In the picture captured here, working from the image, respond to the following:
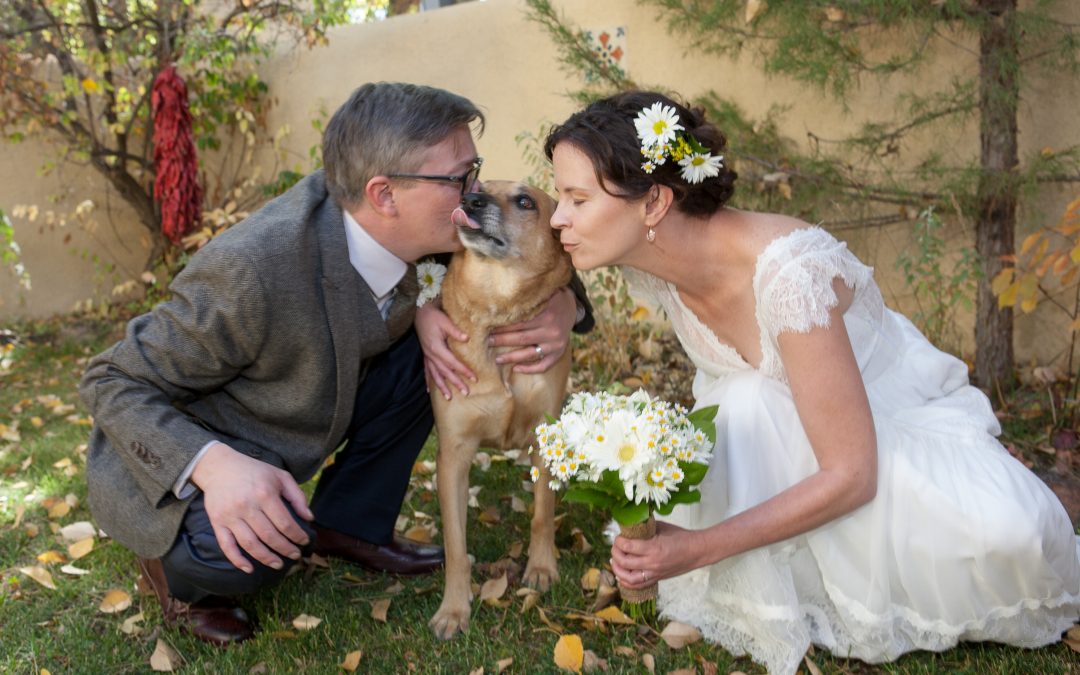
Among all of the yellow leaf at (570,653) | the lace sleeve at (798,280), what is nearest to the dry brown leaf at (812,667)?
the yellow leaf at (570,653)

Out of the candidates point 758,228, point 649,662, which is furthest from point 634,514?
point 758,228

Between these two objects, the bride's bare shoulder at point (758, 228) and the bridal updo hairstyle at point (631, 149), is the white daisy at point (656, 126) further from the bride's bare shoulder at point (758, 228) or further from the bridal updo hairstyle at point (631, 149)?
the bride's bare shoulder at point (758, 228)

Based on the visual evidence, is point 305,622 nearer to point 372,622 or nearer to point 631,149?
point 372,622

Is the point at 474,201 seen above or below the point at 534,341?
above

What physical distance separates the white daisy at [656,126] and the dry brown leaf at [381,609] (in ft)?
5.06

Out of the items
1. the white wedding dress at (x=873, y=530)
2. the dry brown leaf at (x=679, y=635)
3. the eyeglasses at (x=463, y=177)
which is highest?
the eyeglasses at (x=463, y=177)

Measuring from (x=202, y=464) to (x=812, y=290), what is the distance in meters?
1.55

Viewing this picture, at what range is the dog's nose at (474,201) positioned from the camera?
257cm

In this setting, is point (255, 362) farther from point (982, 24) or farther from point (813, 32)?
point (982, 24)

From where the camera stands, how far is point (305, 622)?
2639 mm

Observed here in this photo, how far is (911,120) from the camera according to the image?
4.41 m

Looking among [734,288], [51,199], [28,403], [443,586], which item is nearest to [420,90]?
[734,288]

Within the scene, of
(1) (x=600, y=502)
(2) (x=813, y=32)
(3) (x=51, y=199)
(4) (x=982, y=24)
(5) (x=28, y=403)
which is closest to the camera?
(1) (x=600, y=502)

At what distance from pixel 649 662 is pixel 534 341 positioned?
97 cm
